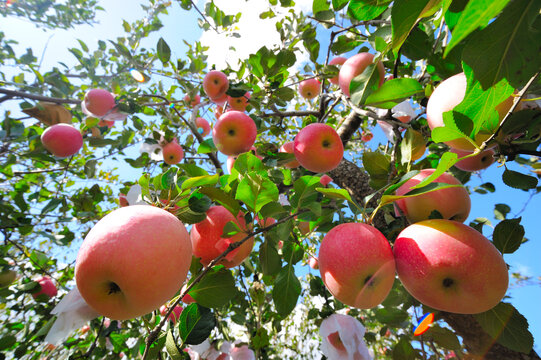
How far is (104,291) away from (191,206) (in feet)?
1.19

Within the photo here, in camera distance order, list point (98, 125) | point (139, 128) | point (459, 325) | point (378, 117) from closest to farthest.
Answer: point (378, 117) → point (459, 325) → point (139, 128) → point (98, 125)

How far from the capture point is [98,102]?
2332 millimetres

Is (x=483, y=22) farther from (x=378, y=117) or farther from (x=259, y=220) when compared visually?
(x=259, y=220)

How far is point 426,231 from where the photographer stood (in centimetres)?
74

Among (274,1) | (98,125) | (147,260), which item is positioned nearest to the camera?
(147,260)

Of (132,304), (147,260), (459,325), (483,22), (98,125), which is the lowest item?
(459,325)

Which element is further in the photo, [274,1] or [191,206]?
[274,1]

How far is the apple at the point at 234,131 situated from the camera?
1.76m

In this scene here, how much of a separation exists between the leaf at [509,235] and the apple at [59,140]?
3.12 meters

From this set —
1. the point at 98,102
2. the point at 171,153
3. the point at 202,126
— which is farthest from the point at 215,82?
the point at 98,102

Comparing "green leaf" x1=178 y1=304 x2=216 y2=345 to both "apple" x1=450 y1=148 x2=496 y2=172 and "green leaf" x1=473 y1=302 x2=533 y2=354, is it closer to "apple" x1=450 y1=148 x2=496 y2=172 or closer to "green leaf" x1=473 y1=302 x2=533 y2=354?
"green leaf" x1=473 y1=302 x2=533 y2=354

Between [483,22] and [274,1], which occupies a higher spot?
[274,1]

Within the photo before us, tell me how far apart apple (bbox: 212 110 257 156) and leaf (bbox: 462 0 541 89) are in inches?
55.7

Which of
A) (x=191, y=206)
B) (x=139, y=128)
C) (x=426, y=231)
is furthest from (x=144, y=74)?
(x=426, y=231)
